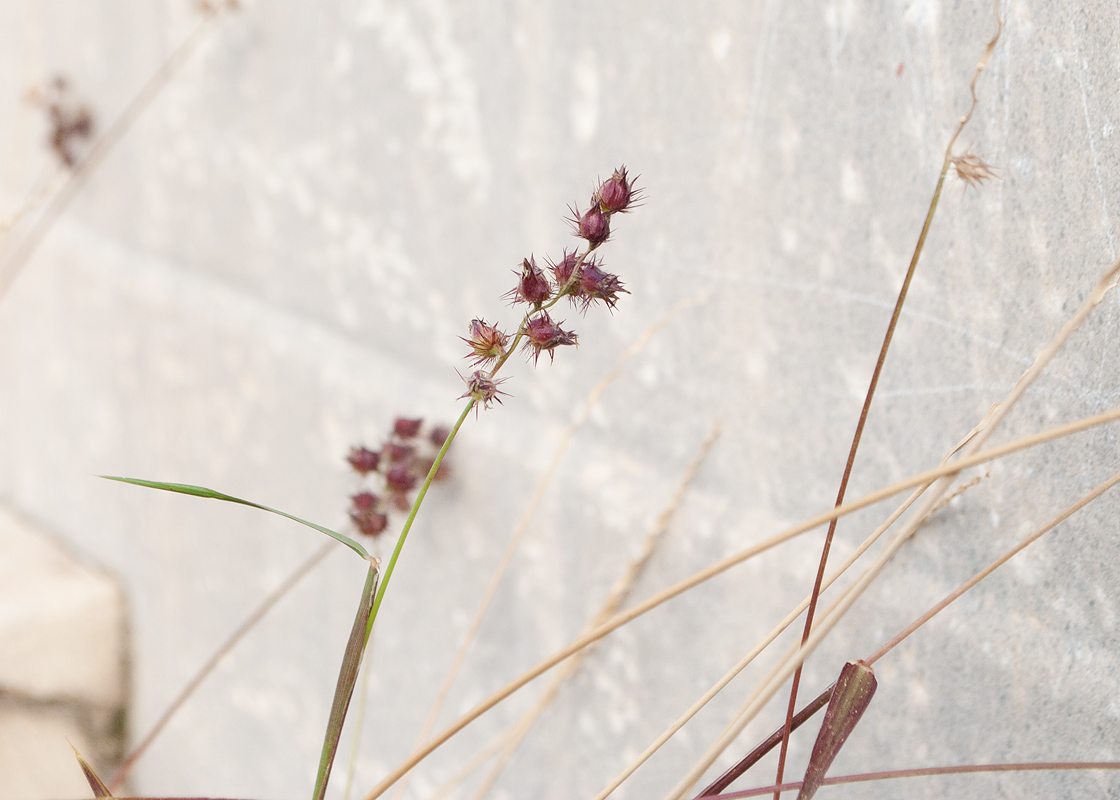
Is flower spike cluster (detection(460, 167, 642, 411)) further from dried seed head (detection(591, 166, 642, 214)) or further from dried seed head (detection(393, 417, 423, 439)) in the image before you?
dried seed head (detection(393, 417, 423, 439))

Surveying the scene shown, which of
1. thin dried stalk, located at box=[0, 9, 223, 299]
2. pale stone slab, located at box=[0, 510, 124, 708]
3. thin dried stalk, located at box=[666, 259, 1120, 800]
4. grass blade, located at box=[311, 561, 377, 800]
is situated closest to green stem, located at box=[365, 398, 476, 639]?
grass blade, located at box=[311, 561, 377, 800]

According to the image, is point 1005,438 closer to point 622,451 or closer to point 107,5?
point 622,451

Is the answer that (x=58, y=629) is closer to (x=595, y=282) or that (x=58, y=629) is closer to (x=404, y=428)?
(x=404, y=428)

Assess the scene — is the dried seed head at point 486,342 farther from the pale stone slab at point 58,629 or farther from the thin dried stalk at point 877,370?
the pale stone slab at point 58,629

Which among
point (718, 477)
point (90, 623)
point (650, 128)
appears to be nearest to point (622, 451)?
point (718, 477)

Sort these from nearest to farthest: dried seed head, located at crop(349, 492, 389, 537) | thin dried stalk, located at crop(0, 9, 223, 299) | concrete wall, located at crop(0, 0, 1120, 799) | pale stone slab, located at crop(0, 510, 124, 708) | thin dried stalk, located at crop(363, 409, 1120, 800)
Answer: thin dried stalk, located at crop(363, 409, 1120, 800), concrete wall, located at crop(0, 0, 1120, 799), dried seed head, located at crop(349, 492, 389, 537), thin dried stalk, located at crop(0, 9, 223, 299), pale stone slab, located at crop(0, 510, 124, 708)
